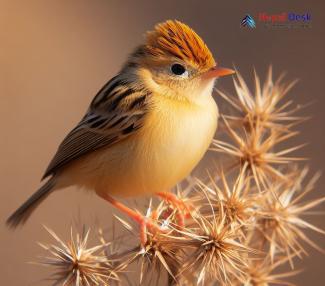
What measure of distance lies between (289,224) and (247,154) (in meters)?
0.44

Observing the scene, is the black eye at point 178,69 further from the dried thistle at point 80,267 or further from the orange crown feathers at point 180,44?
the dried thistle at point 80,267

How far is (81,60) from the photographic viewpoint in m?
6.03

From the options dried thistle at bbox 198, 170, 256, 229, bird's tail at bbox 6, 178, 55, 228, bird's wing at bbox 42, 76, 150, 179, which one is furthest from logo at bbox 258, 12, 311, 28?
bird's tail at bbox 6, 178, 55, 228

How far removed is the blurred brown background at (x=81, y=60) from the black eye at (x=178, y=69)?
6.98ft

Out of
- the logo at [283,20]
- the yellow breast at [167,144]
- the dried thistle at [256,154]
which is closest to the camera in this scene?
the dried thistle at [256,154]

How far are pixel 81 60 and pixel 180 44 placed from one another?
9.11 ft

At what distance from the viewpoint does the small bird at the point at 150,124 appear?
342 cm

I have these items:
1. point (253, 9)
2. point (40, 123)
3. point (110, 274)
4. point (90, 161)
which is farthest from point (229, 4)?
point (110, 274)

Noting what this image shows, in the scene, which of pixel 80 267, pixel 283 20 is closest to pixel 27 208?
pixel 80 267

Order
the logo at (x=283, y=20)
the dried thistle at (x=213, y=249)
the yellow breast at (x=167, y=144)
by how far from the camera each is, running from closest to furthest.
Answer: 1. the dried thistle at (x=213, y=249)
2. the yellow breast at (x=167, y=144)
3. the logo at (x=283, y=20)

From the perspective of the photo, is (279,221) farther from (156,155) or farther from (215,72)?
(215,72)

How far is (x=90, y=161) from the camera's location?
3.68 m

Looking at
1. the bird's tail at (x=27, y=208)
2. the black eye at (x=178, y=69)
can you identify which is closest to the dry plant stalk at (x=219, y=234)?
the black eye at (x=178, y=69)

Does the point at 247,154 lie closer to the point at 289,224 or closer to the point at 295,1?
the point at 289,224
